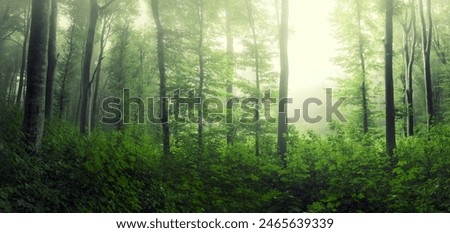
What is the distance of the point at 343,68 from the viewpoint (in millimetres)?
18219

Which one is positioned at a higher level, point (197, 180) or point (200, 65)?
point (200, 65)

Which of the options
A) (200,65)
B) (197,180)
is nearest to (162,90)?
(200,65)

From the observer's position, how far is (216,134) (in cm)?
1495

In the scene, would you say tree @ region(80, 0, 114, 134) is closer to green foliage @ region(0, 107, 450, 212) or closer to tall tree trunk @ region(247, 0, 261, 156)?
green foliage @ region(0, 107, 450, 212)

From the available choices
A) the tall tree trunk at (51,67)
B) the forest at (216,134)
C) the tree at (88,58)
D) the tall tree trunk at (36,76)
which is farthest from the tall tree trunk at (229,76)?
the tall tree trunk at (36,76)

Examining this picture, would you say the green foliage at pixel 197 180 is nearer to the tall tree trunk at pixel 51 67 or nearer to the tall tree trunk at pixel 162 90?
the tall tree trunk at pixel 162 90

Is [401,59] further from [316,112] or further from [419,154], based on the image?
[316,112]

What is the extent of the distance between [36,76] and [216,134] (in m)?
9.06

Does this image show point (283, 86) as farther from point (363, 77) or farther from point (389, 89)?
point (363, 77)

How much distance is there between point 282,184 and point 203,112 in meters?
6.36

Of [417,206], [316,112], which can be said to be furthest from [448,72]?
[316,112]

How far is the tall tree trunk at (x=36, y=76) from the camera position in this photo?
A: 659cm

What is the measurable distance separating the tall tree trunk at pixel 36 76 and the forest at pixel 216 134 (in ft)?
0.06

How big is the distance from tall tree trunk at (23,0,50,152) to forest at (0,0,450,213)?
0.06ft
